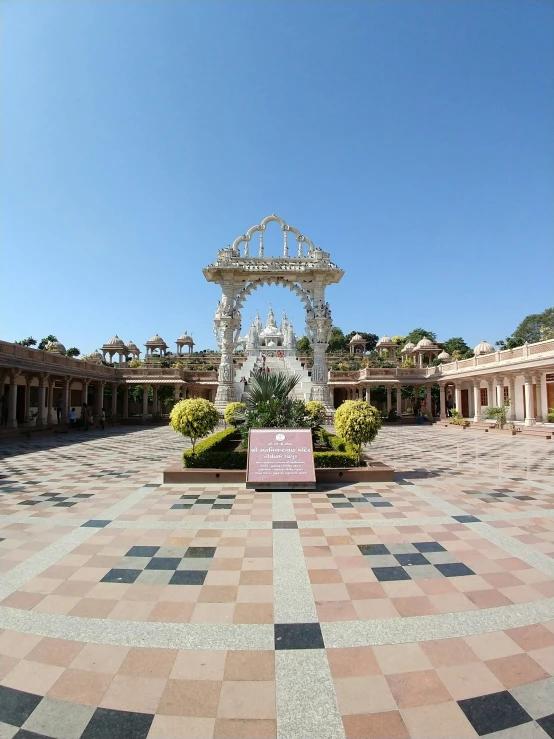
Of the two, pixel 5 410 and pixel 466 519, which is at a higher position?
pixel 5 410

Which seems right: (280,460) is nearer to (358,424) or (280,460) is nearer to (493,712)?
(358,424)

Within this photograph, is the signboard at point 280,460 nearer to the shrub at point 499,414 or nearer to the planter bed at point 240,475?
the planter bed at point 240,475

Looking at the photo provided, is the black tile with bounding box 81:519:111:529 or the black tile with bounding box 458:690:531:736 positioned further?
the black tile with bounding box 81:519:111:529

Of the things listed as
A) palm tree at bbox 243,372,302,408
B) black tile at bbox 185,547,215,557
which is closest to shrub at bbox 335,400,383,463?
palm tree at bbox 243,372,302,408

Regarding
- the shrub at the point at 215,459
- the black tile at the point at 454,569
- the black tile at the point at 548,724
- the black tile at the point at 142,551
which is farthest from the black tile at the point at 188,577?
the shrub at the point at 215,459

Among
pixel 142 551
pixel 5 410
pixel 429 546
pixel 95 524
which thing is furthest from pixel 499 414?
pixel 5 410

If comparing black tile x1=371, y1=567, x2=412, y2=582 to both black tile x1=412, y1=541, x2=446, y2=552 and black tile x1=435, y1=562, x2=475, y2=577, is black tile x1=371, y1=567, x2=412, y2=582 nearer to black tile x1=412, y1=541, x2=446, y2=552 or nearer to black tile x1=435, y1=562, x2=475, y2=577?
black tile x1=435, y1=562, x2=475, y2=577

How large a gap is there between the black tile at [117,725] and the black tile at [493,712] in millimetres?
1982

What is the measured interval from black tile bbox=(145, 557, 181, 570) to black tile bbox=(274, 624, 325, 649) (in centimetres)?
171

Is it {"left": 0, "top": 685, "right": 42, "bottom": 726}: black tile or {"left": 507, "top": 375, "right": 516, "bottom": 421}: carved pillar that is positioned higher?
{"left": 507, "top": 375, "right": 516, "bottom": 421}: carved pillar

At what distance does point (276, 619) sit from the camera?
3684mm

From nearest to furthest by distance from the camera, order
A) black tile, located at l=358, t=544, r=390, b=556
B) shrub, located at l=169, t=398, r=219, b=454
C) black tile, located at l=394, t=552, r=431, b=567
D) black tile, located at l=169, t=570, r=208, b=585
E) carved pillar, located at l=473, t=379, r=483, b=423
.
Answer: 1. black tile, located at l=169, t=570, r=208, b=585
2. black tile, located at l=394, t=552, r=431, b=567
3. black tile, located at l=358, t=544, r=390, b=556
4. shrub, located at l=169, t=398, r=219, b=454
5. carved pillar, located at l=473, t=379, r=483, b=423

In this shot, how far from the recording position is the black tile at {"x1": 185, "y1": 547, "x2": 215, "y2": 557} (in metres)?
5.14

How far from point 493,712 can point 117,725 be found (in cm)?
233
